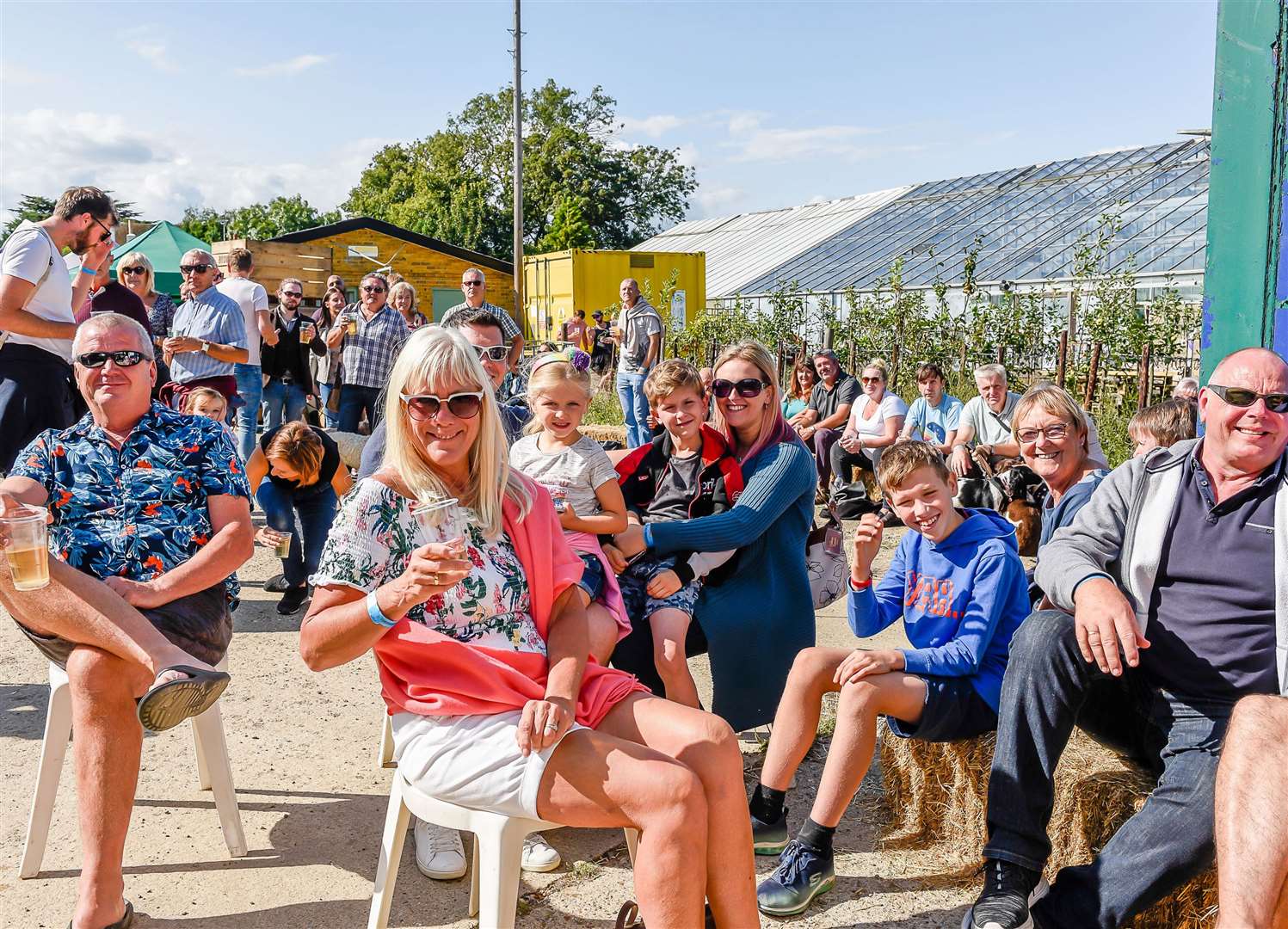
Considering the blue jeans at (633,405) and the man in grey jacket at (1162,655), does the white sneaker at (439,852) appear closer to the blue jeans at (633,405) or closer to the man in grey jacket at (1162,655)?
the man in grey jacket at (1162,655)

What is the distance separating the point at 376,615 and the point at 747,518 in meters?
1.54

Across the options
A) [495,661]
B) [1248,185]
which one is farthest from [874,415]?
[495,661]

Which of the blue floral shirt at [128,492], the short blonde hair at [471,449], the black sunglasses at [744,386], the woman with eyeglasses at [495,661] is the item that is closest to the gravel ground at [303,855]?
the woman with eyeglasses at [495,661]

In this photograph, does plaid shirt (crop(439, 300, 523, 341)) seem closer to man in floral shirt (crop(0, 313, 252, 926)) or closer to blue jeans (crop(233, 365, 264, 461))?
man in floral shirt (crop(0, 313, 252, 926))

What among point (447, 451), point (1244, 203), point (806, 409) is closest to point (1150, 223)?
point (806, 409)

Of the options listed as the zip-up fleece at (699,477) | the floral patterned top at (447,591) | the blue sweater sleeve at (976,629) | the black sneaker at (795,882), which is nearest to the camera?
the floral patterned top at (447,591)

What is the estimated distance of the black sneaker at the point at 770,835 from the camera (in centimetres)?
289

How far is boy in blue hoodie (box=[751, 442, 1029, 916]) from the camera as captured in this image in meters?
2.66

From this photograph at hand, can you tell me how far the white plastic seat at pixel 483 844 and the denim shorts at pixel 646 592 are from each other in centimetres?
109

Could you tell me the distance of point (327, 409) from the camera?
1015cm

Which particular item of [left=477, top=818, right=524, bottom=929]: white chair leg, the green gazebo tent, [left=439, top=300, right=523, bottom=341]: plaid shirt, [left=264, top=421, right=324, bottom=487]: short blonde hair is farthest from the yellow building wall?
[left=477, top=818, right=524, bottom=929]: white chair leg

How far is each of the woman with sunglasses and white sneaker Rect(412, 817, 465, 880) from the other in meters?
0.79

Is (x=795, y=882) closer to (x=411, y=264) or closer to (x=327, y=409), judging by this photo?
(x=327, y=409)

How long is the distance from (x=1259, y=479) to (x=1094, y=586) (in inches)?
19.5
